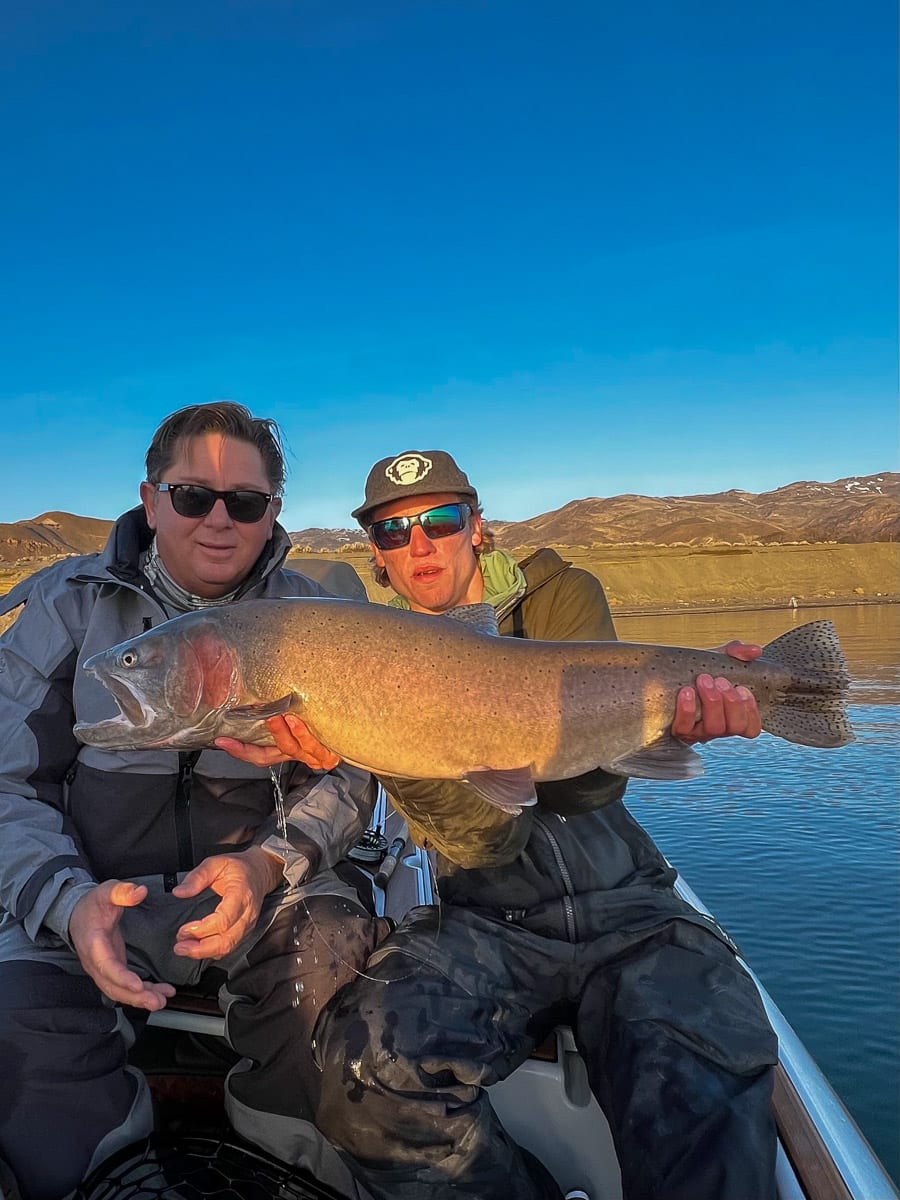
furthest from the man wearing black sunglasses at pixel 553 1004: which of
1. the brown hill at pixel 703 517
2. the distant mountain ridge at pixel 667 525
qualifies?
the brown hill at pixel 703 517

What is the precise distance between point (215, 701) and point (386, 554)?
1153mm

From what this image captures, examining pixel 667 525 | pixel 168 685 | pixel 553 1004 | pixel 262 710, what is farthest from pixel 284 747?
pixel 667 525

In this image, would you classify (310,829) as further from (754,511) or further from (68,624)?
(754,511)

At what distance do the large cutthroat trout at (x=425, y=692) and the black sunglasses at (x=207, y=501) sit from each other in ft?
1.68

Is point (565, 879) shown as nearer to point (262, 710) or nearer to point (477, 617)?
point (477, 617)

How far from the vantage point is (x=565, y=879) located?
3117mm

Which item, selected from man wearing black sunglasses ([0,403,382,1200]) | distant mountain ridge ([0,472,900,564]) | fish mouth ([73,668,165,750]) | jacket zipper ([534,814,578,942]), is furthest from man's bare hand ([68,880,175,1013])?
distant mountain ridge ([0,472,900,564])

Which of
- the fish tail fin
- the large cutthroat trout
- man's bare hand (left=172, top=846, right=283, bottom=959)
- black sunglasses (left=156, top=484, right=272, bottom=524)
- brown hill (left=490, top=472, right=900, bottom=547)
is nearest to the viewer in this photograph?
man's bare hand (left=172, top=846, right=283, bottom=959)

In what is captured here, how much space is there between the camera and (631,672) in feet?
11.0

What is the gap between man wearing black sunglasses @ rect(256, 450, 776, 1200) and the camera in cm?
250

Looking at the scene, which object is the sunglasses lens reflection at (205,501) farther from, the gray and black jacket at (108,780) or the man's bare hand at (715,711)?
the man's bare hand at (715,711)

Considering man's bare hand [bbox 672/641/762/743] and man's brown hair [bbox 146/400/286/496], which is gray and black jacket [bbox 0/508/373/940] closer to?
man's brown hair [bbox 146/400/286/496]

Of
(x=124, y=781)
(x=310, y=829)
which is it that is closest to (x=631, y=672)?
(x=310, y=829)

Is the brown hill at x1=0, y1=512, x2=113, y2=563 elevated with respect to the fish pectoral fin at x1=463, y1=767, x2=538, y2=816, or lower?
elevated
